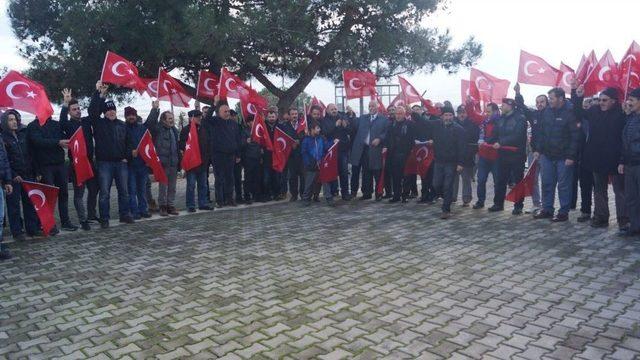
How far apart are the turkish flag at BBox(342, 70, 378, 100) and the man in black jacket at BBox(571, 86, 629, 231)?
4966 millimetres

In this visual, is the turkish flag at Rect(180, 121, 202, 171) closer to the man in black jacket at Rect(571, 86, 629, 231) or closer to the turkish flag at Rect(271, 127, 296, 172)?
the turkish flag at Rect(271, 127, 296, 172)

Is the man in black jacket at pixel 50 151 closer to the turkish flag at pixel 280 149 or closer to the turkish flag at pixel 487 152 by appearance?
the turkish flag at pixel 280 149

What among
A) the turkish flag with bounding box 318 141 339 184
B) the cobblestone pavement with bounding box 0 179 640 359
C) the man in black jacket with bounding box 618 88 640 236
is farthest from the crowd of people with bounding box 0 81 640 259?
the cobblestone pavement with bounding box 0 179 640 359

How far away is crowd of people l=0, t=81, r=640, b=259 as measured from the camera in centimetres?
748

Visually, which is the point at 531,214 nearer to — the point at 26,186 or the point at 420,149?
the point at 420,149

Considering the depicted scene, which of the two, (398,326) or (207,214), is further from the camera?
(207,214)

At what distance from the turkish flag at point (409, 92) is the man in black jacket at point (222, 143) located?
386 centimetres

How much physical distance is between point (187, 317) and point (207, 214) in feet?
17.4

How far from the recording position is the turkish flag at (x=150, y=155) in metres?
8.78

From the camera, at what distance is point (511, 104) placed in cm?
893

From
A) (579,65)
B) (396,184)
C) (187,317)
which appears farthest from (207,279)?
(579,65)

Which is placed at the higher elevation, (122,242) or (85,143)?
(85,143)

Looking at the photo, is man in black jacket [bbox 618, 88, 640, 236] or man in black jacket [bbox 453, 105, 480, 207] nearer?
man in black jacket [bbox 618, 88, 640, 236]

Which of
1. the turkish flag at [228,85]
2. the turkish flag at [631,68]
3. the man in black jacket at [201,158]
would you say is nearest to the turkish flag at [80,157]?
the man in black jacket at [201,158]
